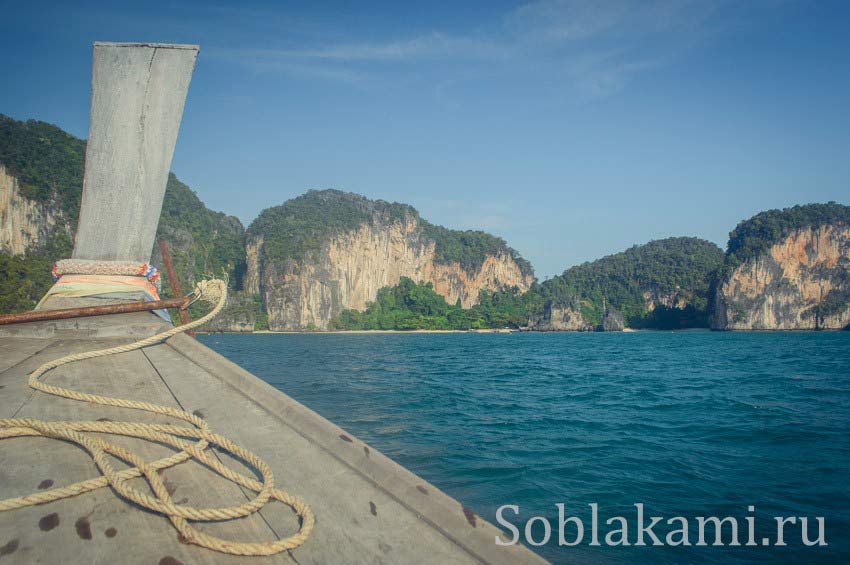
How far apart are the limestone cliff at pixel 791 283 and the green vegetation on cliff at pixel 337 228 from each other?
5728 cm

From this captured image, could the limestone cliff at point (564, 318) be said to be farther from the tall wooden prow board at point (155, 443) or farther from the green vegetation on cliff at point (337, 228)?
the tall wooden prow board at point (155, 443)

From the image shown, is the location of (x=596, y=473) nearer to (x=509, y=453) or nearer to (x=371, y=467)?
(x=509, y=453)

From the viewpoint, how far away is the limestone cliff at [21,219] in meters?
54.5

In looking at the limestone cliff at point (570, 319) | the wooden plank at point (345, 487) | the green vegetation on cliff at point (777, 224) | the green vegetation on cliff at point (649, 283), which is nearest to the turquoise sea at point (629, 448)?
the wooden plank at point (345, 487)

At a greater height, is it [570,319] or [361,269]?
[361,269]

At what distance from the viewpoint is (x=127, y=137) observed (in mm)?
3480

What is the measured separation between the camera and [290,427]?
84.4 inches

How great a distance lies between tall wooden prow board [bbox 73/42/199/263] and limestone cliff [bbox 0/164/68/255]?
215ft

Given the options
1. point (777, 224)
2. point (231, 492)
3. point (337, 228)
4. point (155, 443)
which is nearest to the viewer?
point (231, 492)

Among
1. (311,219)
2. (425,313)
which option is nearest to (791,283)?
(425,313)

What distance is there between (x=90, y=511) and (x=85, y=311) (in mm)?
2039

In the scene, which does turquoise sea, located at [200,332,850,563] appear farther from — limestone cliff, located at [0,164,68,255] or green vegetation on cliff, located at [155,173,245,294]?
green vegetation on cliff, located at [155,173,245,294]

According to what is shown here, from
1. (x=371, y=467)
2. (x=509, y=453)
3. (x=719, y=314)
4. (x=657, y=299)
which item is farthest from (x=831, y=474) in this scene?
(x=657, y=299)

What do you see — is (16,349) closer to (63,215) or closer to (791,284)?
(63,215)
